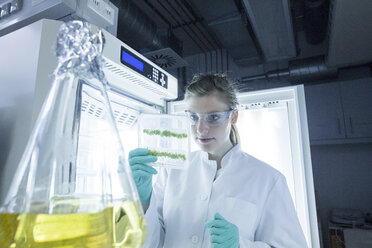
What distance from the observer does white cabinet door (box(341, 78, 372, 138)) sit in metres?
2.91

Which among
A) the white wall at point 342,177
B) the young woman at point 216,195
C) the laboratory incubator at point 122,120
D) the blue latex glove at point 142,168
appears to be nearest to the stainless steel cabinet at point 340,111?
the white wall at point 342,177

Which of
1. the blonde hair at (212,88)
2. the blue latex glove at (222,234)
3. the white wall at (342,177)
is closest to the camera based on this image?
the blue latex glove at (222,234)

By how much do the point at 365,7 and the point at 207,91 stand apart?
1.93m

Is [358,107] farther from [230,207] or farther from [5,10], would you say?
[5,10]

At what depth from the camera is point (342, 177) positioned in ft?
10.6

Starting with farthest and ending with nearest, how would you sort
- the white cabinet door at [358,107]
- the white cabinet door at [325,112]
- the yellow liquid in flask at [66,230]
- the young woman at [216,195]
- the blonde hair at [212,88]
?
the white cabinet door at [325,112], the white cabinet door at [358,107], the blonde hair at [212,88], the young woman at [216,195], the yellow liquid in flask at [66,230]

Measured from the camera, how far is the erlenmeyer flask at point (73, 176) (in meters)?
0.26

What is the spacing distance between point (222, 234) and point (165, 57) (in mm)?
1882

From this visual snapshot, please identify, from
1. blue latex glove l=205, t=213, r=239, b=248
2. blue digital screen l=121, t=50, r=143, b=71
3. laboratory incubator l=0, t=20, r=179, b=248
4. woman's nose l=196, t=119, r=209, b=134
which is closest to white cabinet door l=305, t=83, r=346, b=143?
woman's nose l=196, t=119, r=209, b=134

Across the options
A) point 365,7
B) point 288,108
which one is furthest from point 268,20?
point 288,108

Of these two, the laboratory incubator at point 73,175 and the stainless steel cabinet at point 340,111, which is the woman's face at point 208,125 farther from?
the stainless steel cabinet at point 340,111

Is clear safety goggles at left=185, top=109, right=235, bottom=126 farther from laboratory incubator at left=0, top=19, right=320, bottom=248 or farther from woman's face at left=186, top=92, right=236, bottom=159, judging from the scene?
laboratory incubator at left=0, top=19, right=320, bottom=248

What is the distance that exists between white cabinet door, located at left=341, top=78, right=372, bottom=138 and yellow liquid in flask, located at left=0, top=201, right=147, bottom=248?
3.41 m

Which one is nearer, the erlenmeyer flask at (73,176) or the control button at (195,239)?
the erlenmeyer flask at (73,176)
